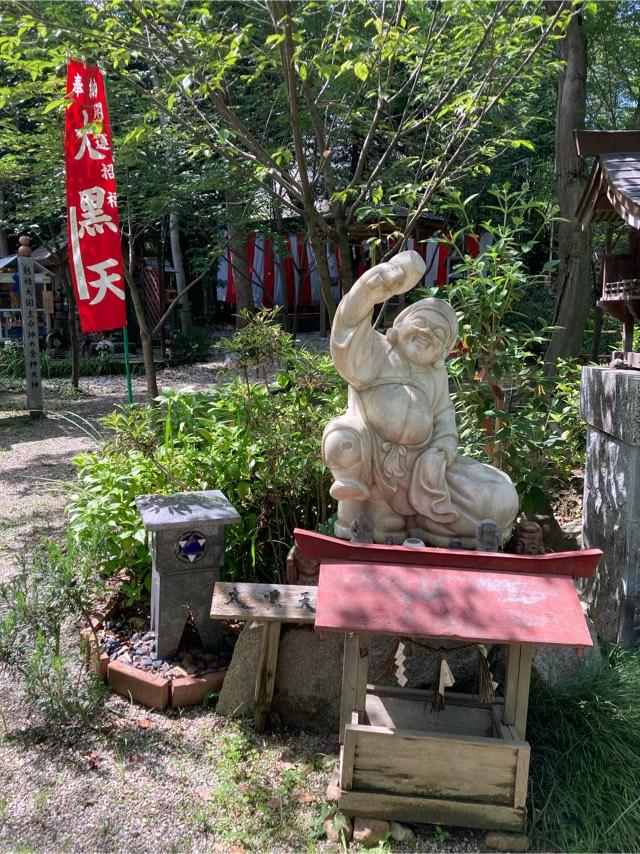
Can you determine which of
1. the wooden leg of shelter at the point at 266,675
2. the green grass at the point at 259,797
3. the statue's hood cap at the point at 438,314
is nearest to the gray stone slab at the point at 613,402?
the statue's hood cap at the point at 438,314

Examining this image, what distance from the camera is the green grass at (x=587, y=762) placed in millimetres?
2627

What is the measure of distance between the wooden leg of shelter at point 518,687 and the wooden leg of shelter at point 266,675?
1.08 m

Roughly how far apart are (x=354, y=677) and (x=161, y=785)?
943 mm

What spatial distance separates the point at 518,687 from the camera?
2719 mm

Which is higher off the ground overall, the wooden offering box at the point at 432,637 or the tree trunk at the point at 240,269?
the tree trunk at the point at 240,269

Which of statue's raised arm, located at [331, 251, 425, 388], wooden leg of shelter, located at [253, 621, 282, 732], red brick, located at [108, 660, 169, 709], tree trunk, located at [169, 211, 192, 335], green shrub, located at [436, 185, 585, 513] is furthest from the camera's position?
tree trunk, located at [169, 211, 192, 335]

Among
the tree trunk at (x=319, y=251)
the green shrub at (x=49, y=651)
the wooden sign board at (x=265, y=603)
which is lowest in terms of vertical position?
the green shrub at (x=49, y=651)

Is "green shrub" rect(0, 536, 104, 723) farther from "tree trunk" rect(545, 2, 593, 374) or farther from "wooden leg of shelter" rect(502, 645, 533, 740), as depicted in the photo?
"tree trunk" rect(545, 2, 593, 374)

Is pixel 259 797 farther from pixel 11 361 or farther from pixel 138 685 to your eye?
pixel 11 361

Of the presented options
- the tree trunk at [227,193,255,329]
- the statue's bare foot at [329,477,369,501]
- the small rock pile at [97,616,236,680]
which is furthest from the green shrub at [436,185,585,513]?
the tree trunk at [227,193,255,329]

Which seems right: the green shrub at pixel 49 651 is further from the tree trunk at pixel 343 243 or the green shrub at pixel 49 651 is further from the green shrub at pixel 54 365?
the green shrub at pixel 54 365

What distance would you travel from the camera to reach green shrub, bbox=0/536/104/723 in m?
3.17

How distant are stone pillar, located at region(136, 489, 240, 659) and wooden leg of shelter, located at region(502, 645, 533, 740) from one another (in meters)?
1.59

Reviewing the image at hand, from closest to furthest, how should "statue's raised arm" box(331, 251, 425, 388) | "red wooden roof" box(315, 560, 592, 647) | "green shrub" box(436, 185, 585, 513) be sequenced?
"red wooden roof" box(315, 560, 592, 647) < "statue's raised arm" box(331, 251, 425, 388) < "green shrub" box(436, 185, 585, 513)
